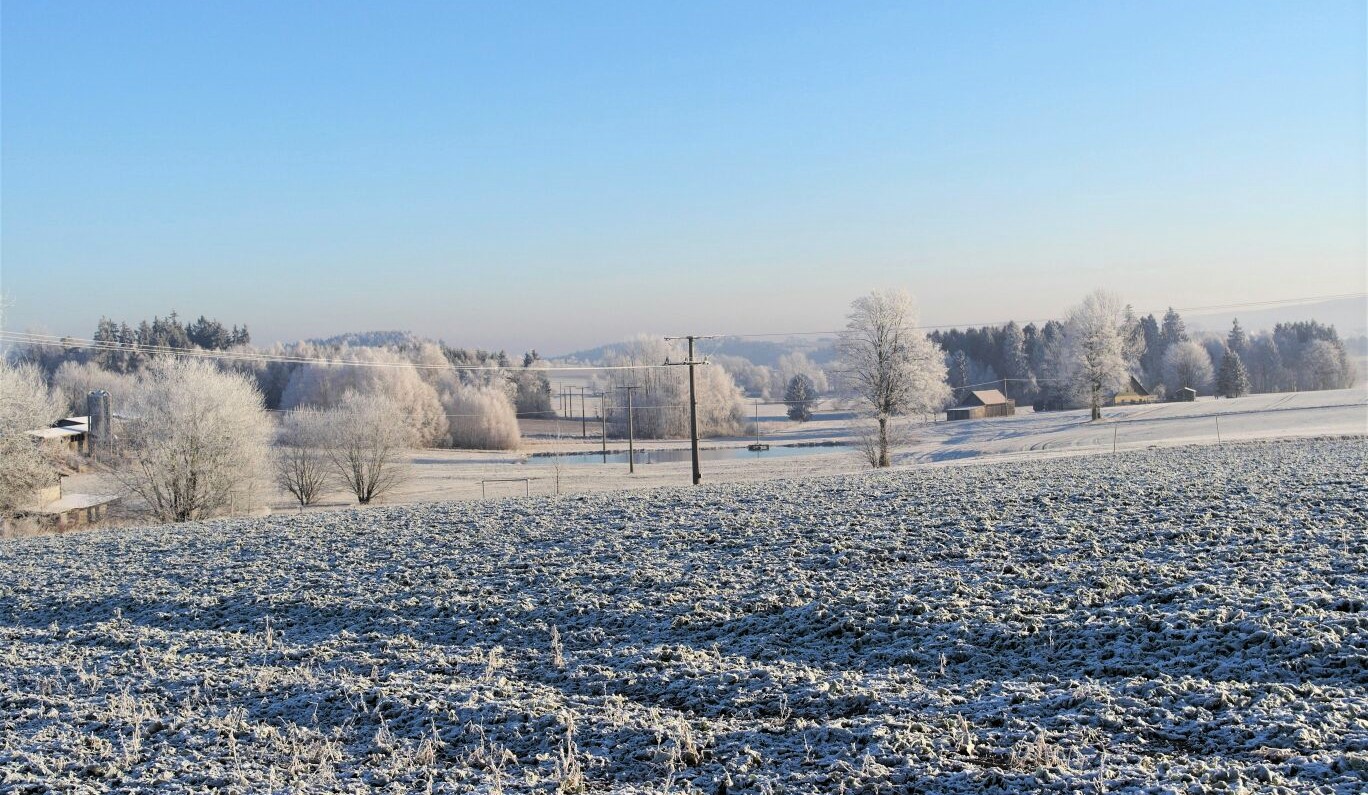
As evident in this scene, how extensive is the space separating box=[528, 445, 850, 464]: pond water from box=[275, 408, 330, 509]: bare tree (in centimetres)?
2548

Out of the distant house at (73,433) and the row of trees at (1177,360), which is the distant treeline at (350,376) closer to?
the distant house at (73,433)

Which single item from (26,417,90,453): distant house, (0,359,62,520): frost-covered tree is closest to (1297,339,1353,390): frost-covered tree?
(0,359,62,520): frost-covered tree

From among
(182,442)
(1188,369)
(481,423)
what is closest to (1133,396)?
(1188,369)

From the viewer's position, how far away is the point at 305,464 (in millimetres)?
59688

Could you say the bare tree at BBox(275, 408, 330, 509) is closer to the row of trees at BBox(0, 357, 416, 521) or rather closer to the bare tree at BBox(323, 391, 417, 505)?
the bare tree at BBox(323, 391, 417, 505)

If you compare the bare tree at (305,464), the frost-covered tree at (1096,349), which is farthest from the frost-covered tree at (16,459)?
the frost-covered tree at (1096,349)

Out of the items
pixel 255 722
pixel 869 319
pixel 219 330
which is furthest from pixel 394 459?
pixel 219 330

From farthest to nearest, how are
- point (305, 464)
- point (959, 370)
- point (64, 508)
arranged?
point (959, 370) → point (305, 464) → point (64, 508)

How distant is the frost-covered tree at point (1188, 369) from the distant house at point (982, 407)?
127 ft

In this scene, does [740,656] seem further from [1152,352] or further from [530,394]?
[1152,352]

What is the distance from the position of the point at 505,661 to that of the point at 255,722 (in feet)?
7.29

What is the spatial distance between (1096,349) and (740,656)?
254 ft

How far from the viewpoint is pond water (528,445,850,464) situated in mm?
87125

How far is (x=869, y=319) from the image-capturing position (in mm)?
52656
